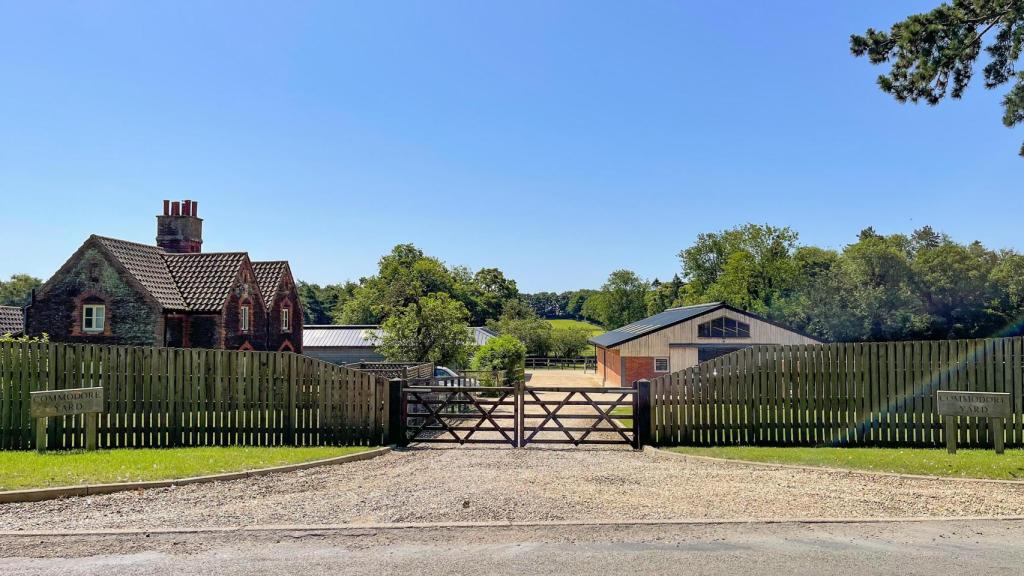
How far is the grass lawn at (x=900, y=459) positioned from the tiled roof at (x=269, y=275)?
27227mm

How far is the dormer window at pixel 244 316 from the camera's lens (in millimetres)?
31891

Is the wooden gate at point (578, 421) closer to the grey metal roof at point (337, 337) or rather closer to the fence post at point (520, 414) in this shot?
the fence post at point (520, 414)

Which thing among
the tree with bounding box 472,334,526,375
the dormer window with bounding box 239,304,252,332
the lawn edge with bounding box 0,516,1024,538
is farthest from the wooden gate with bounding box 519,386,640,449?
the dormer window with bounding box 239,304,252,332

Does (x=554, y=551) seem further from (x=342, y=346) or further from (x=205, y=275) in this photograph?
(x=342, y=346)

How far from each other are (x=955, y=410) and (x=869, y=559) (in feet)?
23.5

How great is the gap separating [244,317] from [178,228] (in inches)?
263

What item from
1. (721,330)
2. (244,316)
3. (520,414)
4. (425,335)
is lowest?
(520,414)

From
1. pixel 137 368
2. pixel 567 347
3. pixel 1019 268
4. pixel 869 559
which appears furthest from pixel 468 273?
pixel 869 559

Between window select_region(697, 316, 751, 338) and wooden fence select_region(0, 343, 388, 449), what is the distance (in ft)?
90.1

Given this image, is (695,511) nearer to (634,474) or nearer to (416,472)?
(634,474)

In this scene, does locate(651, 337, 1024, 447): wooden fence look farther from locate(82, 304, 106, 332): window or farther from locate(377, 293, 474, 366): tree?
locate(82, 304, 106, 332): window

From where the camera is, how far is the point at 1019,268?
59.7m

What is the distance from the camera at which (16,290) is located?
9994 cm

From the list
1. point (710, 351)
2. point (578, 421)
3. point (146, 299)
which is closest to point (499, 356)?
point (710, 351)
